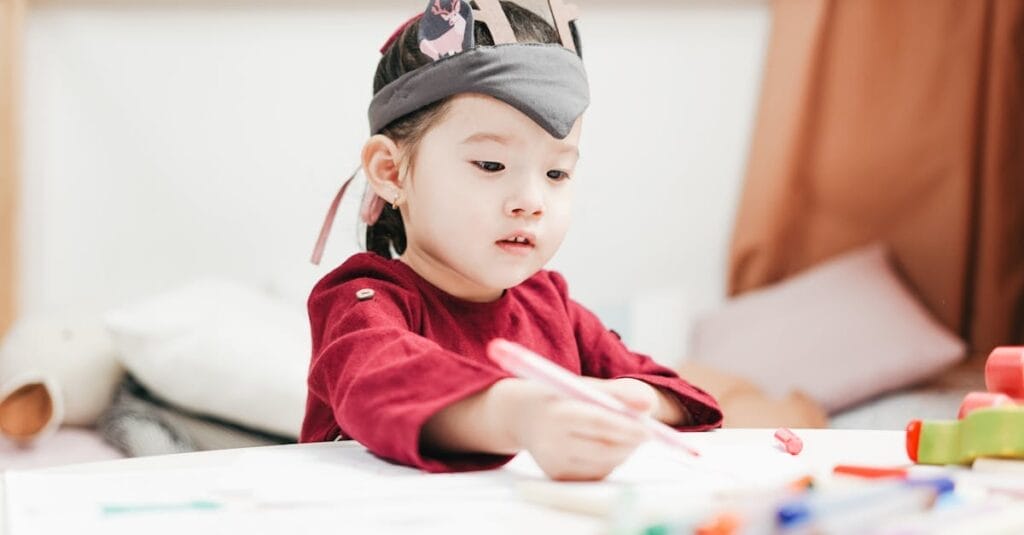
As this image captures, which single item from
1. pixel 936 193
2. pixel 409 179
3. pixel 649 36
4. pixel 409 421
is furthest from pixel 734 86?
pixel 409 421

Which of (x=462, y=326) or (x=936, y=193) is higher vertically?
(x=462, y=326)

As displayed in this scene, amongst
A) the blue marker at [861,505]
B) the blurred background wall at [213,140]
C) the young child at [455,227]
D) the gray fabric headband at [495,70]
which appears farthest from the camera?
the blurred background wall at [213,140]

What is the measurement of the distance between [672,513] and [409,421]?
0.19 meters

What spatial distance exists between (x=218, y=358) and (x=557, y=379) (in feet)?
4.07

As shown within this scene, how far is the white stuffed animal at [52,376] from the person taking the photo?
67.7 inches

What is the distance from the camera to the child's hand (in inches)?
23.2

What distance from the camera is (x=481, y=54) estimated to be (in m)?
0.82

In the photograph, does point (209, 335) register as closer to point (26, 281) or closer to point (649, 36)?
point (26, 281)

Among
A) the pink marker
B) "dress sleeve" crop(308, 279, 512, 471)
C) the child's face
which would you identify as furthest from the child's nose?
the pink marker

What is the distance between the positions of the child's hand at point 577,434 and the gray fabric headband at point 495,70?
10.0 inches

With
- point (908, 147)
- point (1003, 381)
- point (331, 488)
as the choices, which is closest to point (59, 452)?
point (331, 488)

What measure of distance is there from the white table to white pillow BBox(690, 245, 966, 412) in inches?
50.1

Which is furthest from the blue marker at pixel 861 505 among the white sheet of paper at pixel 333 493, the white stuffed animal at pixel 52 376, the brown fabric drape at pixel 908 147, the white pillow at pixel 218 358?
the brown fabric drape at pixel 908 147

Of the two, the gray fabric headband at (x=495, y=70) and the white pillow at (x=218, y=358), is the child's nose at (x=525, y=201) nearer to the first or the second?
the gray fabric headband at (x=495, y=70)
